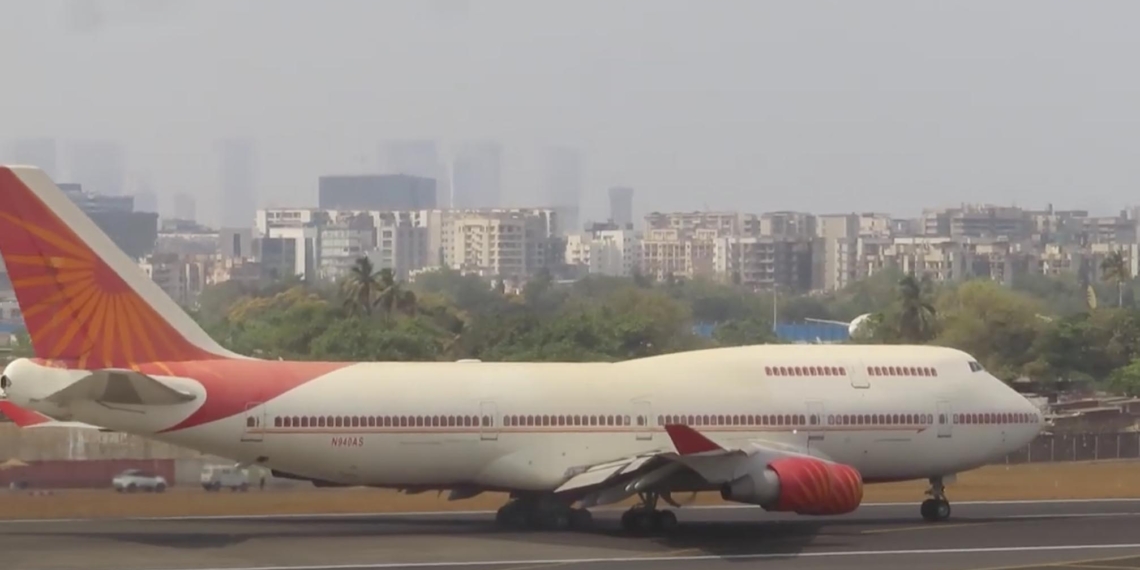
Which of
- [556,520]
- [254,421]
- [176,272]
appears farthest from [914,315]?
[176,272]

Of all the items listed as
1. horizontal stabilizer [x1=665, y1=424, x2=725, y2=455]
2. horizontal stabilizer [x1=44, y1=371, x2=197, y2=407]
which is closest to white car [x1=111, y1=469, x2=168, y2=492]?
horizontal stabilizer [x1=44, y1=371, x2=197, y2=407]

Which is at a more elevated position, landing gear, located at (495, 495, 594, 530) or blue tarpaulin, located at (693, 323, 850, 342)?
blue tarpaulin, located at (693, 323, 850, 342)

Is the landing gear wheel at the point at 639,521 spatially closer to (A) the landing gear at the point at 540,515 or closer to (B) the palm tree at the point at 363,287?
(A) the landing gear at the point at 540,515

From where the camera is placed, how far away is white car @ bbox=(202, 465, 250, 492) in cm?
4503

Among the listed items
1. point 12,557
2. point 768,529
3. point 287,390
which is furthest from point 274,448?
point 768,529

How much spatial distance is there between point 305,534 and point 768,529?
32.4 ft

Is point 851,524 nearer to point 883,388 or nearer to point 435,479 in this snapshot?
point 883,388

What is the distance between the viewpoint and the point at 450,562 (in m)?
33.3

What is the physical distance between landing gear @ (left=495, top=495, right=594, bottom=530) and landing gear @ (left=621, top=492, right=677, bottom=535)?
143cm

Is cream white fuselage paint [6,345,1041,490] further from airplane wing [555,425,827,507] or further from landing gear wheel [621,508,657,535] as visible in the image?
landing gear wheel [621,508,657,535]

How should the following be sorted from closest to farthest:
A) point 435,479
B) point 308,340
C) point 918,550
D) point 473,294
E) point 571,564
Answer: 1. point 571,564
2. point 918,550
3. point 435,479
4. point 308,340
5. point 473,294

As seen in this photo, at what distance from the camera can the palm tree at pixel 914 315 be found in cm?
8825

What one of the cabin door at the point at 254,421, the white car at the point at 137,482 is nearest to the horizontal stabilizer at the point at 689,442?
the cabin door at the point at 254,421

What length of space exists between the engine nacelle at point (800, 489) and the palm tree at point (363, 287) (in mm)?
57693
